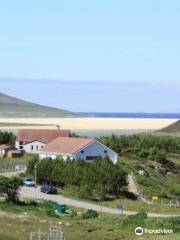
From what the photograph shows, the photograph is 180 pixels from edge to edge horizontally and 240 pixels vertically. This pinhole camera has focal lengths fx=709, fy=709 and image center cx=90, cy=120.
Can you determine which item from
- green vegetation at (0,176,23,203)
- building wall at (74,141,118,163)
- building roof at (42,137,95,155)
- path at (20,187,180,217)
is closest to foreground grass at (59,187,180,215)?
path at (20,187,180,217)

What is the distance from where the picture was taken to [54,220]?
127 ft

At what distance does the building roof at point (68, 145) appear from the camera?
Result: 65.9m

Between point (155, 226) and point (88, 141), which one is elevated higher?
point (88, 141)

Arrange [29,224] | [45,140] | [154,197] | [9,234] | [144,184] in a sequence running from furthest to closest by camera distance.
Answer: [45,140] < [144,184] < [154,197] < [29,224] < [9,234]

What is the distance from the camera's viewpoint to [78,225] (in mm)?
36469

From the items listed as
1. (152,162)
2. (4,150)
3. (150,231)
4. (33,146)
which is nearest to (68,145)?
(152,162)

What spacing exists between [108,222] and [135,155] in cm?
3892

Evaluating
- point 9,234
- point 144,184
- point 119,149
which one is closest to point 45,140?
point 119,149

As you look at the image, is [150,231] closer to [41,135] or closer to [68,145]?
[68,145]

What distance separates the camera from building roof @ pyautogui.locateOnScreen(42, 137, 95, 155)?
6588 centimetres

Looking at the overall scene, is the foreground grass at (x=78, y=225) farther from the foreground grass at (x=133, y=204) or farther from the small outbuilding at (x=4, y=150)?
the small outbuilding at (x=4, y=150)

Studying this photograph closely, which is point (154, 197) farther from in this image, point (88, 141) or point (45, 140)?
point (45, 140)

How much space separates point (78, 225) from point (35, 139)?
48.1m

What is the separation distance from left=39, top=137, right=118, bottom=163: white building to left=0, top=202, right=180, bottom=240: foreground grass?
22.4m
